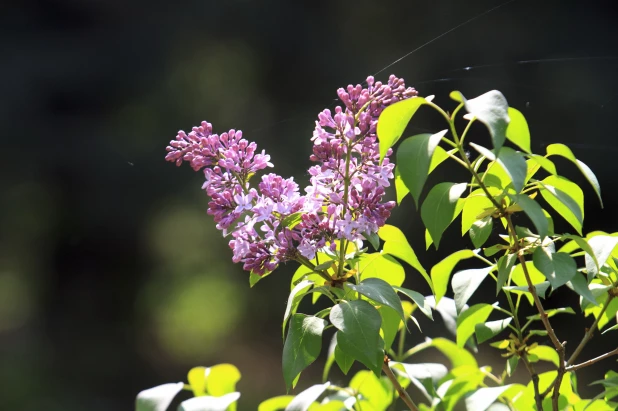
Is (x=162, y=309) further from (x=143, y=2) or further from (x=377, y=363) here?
(x=377, y=363)

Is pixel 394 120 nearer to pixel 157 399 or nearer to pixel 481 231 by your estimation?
pixel 481 231

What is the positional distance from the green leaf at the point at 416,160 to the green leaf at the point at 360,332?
0.08 metres

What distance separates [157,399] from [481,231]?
26 cm

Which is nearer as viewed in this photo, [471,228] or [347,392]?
[471,228]

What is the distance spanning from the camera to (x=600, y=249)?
386 millimetres

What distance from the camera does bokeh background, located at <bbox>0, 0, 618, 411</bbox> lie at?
238cm

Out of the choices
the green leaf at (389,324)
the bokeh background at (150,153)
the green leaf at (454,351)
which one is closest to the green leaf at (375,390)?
the green leaf at (454,351)

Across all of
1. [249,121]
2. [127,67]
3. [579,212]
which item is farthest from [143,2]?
[579,212]

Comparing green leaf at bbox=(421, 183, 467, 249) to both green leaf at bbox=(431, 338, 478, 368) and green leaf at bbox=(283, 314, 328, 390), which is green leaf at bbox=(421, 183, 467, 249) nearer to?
green leaf at bbox=(283, 314, 328, 390)

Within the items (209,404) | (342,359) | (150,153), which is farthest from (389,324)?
(150,153)

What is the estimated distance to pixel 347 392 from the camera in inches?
23.0

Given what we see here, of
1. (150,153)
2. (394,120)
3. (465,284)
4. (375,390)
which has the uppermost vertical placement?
(150,153)

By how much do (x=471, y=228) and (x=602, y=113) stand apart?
1.78 m

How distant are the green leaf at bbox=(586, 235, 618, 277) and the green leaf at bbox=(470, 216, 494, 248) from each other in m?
0.06
